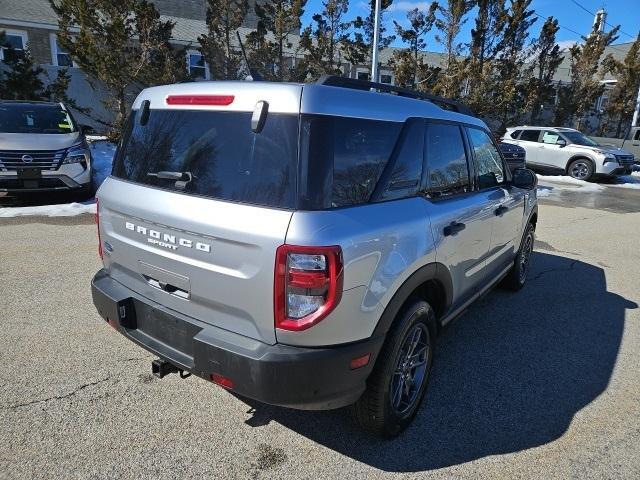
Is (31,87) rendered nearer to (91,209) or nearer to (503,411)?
(91,209)

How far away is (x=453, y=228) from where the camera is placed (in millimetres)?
2926

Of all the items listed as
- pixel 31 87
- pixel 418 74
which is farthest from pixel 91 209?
pixel 418 74

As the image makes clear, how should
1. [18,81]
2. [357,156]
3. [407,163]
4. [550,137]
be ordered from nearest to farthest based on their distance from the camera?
[357,156]
[407,163]
[18,81]
[550,137]

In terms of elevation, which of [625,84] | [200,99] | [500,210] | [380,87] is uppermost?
[625,84]

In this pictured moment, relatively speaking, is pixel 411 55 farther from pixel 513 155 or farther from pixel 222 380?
pixel 222 380

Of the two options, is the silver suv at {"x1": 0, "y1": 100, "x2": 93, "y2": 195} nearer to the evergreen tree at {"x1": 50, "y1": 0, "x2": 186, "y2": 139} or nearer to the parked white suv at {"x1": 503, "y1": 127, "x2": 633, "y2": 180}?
the evergreen tree at {"x1": 50, "y1": 0, "x2": 186, "y2": 139}

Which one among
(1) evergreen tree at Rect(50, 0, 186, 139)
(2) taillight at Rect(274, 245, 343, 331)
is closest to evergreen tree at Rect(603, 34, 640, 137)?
(1) evergreen tree at Rect(50, 0, 186, 139)

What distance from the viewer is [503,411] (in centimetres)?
293

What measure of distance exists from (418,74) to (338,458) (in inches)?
792

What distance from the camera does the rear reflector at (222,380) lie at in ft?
7.07

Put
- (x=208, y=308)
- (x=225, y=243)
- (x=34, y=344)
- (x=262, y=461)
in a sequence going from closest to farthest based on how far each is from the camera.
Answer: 1. (x=225, y=243)
2. (x=208, y=308)
3. (x=262, y=461)
4. (x=34, y=344)

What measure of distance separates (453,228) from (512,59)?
71.3 feet

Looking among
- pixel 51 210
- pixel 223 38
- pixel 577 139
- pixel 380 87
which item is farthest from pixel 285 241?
pixel 223 38

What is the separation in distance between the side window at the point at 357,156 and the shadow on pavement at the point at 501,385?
1.42 m
